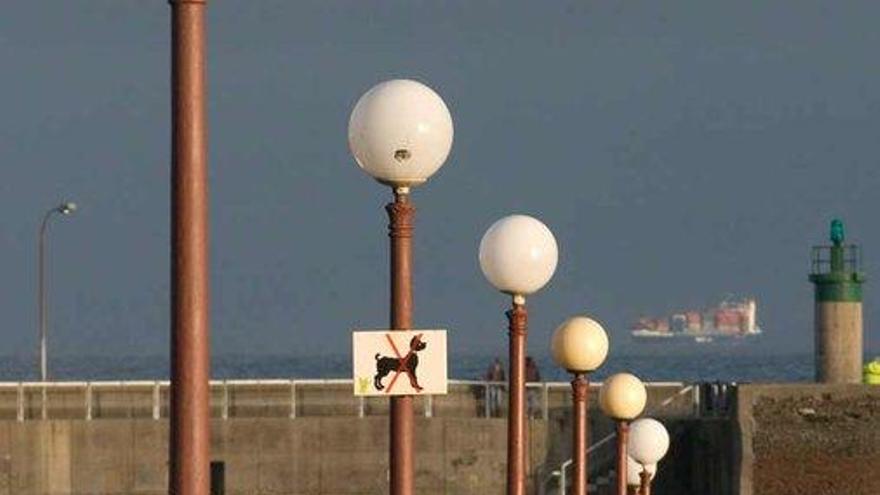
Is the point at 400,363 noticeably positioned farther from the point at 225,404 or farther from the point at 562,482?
the point at 225,404

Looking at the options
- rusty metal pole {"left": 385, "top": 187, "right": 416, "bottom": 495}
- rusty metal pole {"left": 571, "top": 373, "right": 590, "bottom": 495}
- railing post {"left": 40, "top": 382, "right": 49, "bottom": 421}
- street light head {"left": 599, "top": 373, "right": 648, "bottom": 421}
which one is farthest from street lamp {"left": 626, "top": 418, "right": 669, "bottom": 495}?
railing post {"left": 40, "top": 382, "right": 49, "bottom": 421}

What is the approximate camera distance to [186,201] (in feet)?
37.6

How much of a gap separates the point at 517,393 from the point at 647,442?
313 inches

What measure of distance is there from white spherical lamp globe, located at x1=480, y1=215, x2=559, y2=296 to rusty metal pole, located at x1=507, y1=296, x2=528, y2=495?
192mm

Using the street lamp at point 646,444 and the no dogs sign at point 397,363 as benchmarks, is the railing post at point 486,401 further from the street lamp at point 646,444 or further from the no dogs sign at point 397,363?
the no dogs sign at point 397,363

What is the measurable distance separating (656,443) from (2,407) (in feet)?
79.1

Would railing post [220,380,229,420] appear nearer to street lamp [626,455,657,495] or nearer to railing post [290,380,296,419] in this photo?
railing post [290,380,296,419]

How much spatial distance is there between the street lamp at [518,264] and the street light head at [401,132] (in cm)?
336

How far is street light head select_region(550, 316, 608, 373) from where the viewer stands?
786 inches

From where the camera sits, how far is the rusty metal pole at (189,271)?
450 inches

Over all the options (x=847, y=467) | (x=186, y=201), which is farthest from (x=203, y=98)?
(x=847, y=467)

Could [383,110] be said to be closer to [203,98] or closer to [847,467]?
[203,98]

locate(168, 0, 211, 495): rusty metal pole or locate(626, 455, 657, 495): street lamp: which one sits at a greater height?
locate(168, 0, 211, 495): rusty metal pole

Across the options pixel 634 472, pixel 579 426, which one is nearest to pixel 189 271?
pixel 579 426
